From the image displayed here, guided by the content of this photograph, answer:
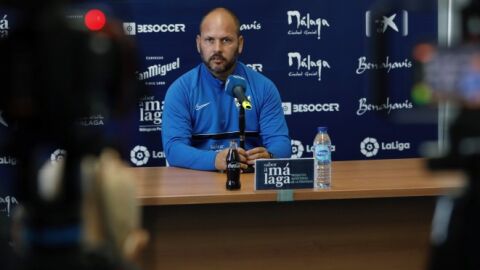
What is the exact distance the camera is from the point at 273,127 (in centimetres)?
334

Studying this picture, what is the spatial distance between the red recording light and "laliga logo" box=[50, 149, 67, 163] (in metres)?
0.09

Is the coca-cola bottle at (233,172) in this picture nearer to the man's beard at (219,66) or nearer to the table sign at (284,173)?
the table sign at (284,173)

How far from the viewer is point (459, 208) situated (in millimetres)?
539

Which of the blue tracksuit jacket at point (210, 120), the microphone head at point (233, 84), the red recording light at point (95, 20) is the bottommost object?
the blue tracksuit jacket at point (210, 120)

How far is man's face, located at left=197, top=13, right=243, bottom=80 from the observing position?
11.2 feet

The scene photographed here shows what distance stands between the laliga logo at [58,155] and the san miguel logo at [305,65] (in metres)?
3.73

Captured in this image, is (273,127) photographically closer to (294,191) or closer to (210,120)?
(210,120)

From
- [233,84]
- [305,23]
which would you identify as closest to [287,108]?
[305,23]

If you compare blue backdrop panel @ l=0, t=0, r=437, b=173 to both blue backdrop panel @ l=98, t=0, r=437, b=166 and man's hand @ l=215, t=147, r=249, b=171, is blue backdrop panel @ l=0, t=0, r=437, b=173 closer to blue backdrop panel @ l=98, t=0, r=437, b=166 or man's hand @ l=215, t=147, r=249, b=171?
blue backdrop panel @ l=98, t=0, r=437, b=166

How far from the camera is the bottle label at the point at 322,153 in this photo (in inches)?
109

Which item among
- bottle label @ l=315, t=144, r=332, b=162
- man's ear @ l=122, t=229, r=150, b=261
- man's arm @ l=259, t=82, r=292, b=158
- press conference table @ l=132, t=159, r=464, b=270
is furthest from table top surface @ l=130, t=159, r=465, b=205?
→ man's ear @ l=122, t=229, r=150, b=261

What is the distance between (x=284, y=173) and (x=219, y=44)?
94 centimetres

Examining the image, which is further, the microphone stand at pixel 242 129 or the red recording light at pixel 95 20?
the microphone stand at pixel 242 129

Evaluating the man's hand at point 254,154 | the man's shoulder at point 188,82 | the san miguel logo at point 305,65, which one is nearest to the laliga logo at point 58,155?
the man's hand at point 254,154
